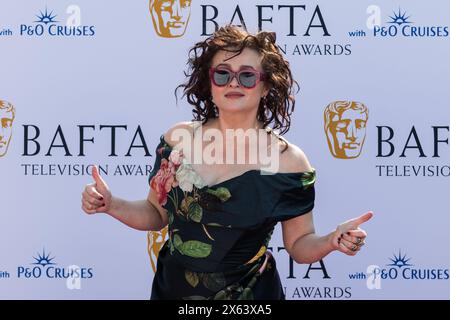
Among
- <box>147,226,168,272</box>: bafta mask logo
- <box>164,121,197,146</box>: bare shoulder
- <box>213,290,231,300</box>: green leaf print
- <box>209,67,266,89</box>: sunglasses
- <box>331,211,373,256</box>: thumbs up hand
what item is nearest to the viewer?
<box>331,211,373,256</box>: thumbs up hand

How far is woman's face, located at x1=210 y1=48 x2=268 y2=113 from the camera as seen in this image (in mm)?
2689

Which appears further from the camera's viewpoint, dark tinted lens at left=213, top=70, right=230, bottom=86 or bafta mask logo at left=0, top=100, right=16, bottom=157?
bafta mask logo at left=0, top=100, right=16, bottom=157

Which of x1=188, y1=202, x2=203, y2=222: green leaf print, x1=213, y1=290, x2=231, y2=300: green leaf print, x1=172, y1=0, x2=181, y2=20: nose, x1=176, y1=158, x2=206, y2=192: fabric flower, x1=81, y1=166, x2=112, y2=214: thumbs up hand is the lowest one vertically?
x1=213, y1=290, x2=231, y2=300: green leaf print

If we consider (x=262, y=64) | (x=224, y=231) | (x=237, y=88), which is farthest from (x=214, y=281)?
(x=262, y=64)

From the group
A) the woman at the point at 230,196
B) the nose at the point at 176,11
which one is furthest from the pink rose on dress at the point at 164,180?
the nose at the point at 176,11

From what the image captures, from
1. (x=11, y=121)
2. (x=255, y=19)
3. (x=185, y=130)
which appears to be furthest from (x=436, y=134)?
(x=11, y=121)

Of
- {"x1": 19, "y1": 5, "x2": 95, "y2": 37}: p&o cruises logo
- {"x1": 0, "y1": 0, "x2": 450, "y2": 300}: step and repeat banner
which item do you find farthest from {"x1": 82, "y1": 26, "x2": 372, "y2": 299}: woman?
{"x1": 19, "y1": 5, "x2": 95, "y2": 37}: p&o cruises logo

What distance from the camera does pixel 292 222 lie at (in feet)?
9.05

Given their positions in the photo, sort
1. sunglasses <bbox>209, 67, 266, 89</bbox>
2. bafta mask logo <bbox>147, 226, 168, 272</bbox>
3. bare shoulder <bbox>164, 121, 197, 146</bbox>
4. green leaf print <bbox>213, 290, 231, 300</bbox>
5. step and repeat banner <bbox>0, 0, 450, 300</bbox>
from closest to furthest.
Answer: green leaf print <bbox>213, 290, 231, 300</bbox>, sunglasses <bbox>209, 67, 266, 89</bbox>, bare shoulder <bbox>164, 121, 197, 146</bbox>, step and repeat banner <bbox>0, 0, 450, 300</bbox>, bafta mask logo <bbox>147, 226, 168, 272</bbox>

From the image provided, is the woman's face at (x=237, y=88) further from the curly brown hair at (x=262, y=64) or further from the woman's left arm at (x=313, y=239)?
the woman's left arm at (x=313, y=239)

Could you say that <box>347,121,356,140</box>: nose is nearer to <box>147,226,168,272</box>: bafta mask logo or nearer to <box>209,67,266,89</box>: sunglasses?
<box>147,226,168,272</box>: bafta mask logo

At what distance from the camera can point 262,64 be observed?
8.99ft

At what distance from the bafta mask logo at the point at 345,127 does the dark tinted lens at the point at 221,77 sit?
135 cm

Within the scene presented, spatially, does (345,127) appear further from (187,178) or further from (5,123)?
(5,123)
